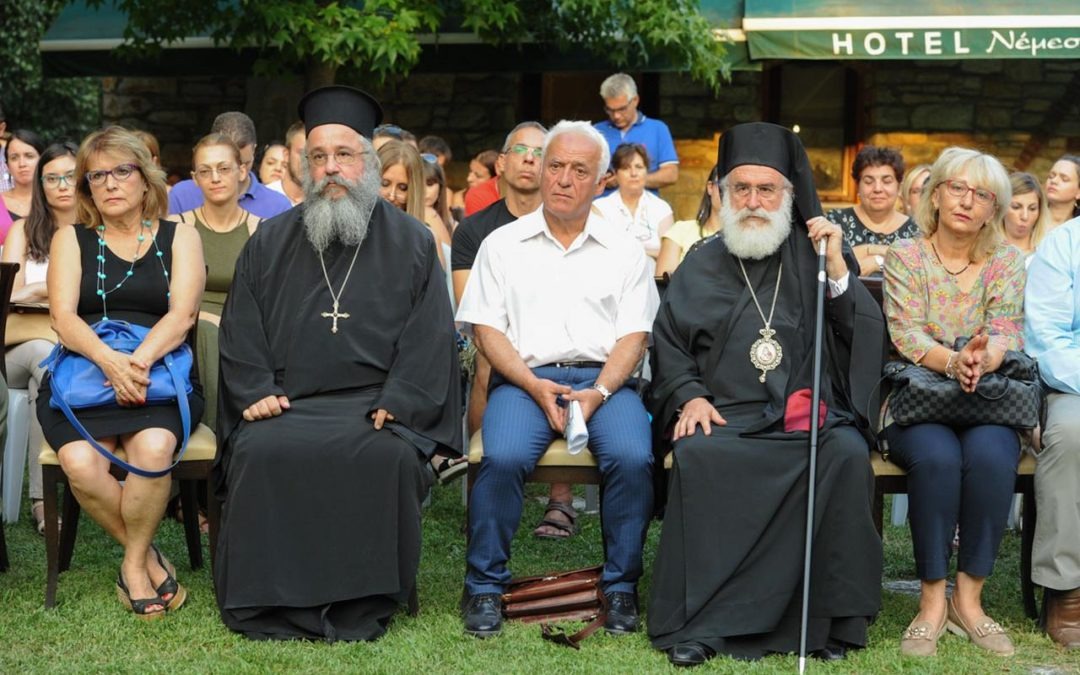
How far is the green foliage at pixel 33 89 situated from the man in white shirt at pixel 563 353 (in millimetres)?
16374

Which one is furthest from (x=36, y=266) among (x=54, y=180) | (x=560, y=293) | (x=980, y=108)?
(x=980, y=108)

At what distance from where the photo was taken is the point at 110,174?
5.80 meters

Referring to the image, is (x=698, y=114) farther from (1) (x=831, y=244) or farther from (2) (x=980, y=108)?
(1) (x=831, y=244)

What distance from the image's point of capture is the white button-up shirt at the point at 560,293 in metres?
5.88

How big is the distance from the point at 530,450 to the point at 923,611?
1537 mm

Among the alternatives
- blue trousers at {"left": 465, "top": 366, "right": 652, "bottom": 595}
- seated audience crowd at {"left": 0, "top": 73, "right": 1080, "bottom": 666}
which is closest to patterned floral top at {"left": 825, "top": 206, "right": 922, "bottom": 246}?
seated audience crowd at {"left": 0, "top": 73, "right": 1080, "bottom": 666}

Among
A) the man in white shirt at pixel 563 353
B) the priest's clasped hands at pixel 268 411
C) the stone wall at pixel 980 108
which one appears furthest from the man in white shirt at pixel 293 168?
the stone wall at pixel 980 108

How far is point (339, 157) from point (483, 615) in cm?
189

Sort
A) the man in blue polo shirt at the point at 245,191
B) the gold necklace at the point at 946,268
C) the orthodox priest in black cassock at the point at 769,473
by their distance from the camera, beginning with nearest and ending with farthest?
the orthodox priest in black cassock at the point at 769,473 → the gold necklace at the point at 946,268 → the man in blue polo shirt at the point at 245,191

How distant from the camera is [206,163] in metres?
6.90

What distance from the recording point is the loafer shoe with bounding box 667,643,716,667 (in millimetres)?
5066

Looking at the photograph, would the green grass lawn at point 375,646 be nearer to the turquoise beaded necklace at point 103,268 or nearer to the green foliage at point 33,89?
the turquoise beaded necklace at point 103,268

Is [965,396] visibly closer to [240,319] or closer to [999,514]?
[999,514]

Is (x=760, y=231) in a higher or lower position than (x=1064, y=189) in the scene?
lower
